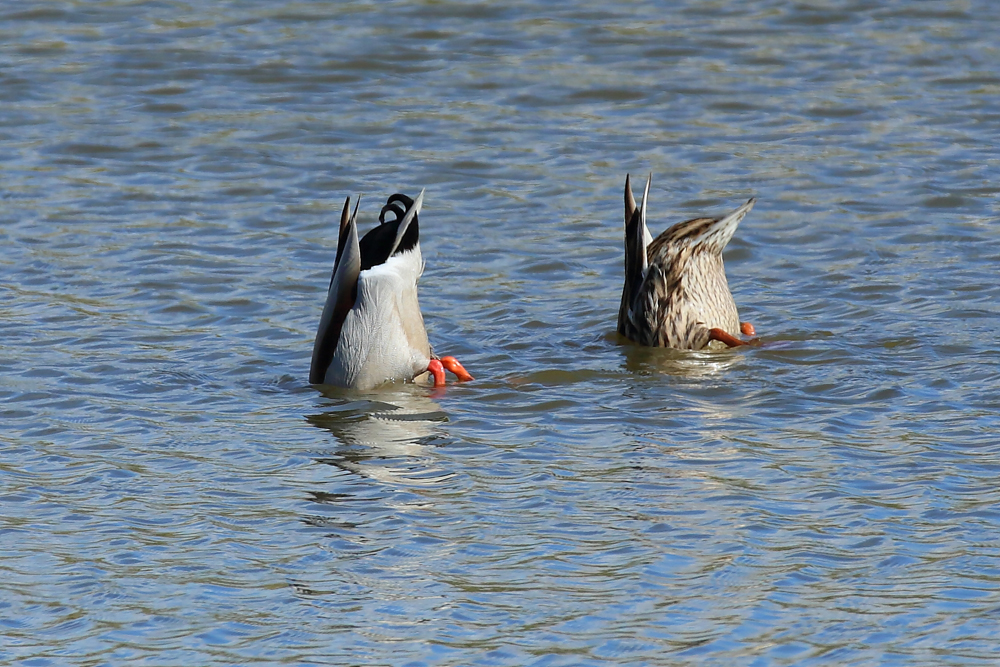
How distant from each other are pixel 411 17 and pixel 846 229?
6.31m

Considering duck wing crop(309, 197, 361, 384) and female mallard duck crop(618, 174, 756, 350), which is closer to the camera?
duck wing crop(309, 197, 361, 384)

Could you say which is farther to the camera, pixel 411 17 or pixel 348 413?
pixel 411 17

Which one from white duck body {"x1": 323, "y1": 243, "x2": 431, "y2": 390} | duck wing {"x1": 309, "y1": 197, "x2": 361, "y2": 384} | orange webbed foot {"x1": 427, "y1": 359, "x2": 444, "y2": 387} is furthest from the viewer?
orange webbed foot {"x1": 427, "y1": 359, "x2": 444, "y2": 387}

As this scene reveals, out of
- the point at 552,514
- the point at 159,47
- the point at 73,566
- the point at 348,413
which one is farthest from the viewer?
the point at 159,47

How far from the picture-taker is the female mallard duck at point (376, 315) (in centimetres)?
730

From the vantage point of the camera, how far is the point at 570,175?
35.7 feet

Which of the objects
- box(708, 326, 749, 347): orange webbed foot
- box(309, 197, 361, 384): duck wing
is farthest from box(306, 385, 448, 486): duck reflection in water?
box(708, 326, 749, 347): orange webbed foot

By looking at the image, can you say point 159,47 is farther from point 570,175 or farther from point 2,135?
point 570,175

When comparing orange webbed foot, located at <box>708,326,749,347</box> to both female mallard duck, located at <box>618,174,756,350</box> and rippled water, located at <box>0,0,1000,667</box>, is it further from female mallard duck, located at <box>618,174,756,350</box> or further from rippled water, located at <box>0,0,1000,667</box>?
rippled water, located at <box>0,0,1000,667</box>

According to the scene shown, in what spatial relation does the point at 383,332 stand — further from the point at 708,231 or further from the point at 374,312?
the point at 708,231

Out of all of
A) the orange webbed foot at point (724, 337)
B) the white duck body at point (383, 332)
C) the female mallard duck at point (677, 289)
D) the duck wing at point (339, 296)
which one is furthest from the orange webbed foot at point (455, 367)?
the orange webbed foot at point (724, 337)

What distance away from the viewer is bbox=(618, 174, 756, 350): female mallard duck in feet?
26.7

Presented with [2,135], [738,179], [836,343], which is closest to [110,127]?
[2,135]

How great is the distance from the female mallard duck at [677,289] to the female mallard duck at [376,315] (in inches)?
48.5
